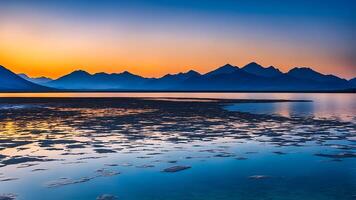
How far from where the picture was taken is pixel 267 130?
78.8 feet

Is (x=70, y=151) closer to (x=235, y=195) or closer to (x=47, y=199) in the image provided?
(x=47, y=199)

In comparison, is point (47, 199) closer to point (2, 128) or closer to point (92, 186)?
point (92, 186)

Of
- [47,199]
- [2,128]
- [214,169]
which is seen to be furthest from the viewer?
[2,128]

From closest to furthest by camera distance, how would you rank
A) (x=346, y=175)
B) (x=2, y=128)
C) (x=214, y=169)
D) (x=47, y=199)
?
(x=47, y=199), (x=346, y=175), (x=214, y=169), (x=2, y=128)

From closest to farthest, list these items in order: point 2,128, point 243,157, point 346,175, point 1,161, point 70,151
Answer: point 346,175 < point 1,161 < point 243,157 < point 70,151 < point 2,128

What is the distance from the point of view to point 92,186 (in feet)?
35.9

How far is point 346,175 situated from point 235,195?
13.9 feet

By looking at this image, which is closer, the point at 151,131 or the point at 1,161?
the point at 1,161

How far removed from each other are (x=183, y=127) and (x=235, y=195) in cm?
1562

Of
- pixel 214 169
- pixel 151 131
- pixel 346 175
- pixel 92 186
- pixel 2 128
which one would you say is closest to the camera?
pixel 92 186

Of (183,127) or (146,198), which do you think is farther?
(183,127)

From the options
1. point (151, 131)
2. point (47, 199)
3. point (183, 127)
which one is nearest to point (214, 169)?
point (47, 199)

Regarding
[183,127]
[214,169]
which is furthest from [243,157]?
[183,127]

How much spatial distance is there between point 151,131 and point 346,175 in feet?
42.2
